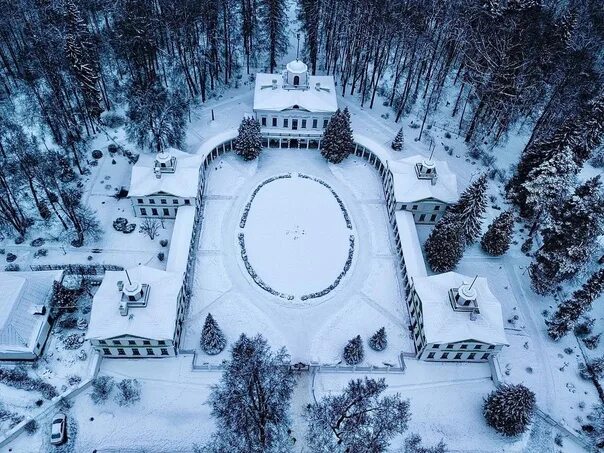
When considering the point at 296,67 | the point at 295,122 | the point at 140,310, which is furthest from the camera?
the point at 295,122

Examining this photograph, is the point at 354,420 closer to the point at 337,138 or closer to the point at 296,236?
the point at 296,236

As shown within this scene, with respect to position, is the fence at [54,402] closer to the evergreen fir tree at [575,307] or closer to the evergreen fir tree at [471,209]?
the evergreen fir tree at [471,209]

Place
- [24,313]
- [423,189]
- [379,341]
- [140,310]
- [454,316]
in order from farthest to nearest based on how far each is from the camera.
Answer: [423,189] → [379,341] → [454,316] → [24,313] → [140,310]

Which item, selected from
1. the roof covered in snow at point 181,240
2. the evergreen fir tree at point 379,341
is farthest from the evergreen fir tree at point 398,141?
the roof covered in snow at point 181,240

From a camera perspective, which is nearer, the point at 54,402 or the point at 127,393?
the point at 54,402

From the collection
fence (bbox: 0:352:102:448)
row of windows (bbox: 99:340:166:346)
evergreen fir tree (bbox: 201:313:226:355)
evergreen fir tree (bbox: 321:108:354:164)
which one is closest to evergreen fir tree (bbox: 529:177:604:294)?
evergreen fir tree (bbox: 321:108:354:164)

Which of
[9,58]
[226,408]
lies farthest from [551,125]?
[9,58]

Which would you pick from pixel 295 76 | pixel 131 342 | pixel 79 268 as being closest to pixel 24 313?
pixel 79 268
